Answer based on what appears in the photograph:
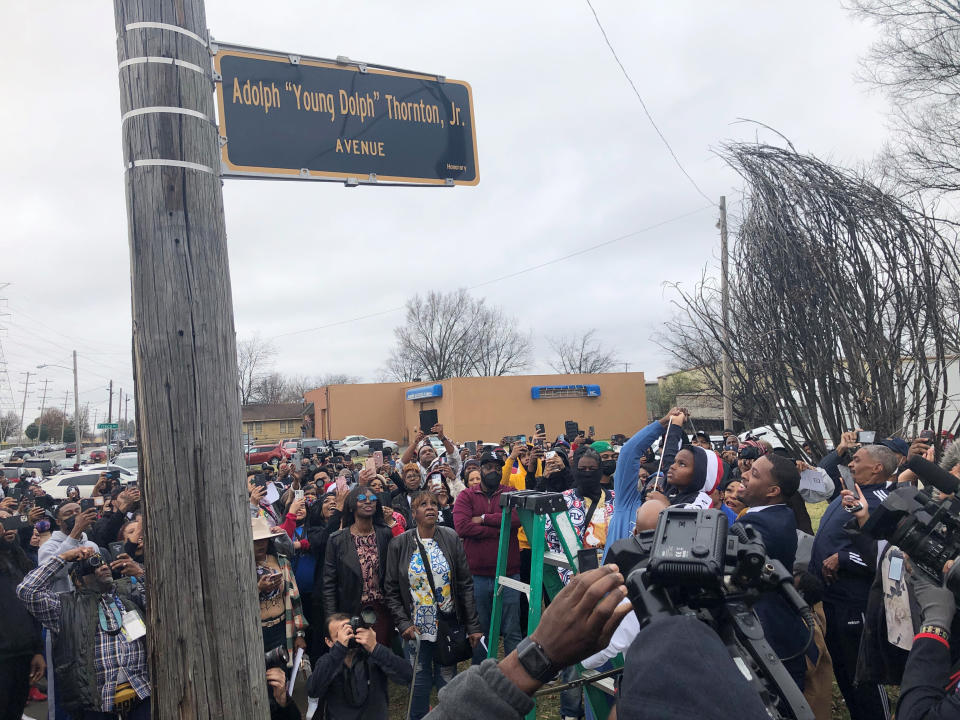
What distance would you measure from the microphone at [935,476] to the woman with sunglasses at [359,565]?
12.3 feet

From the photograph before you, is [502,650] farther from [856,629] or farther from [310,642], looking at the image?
[856,629]

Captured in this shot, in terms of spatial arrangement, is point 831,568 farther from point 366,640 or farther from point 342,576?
point 342,576

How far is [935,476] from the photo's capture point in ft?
9.95

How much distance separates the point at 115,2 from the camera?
2102mm

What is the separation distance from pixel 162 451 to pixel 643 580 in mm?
1318

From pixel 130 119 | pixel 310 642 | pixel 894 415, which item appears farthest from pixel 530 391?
pixel 130 119

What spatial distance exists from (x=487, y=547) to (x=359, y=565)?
1.55 metres

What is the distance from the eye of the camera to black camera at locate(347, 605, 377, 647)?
4379mm

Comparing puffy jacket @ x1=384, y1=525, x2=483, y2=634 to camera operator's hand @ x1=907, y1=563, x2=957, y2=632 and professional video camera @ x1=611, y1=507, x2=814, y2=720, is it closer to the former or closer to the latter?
camera operator's hand @ x1=907, y1=563, x2=957, y2=632

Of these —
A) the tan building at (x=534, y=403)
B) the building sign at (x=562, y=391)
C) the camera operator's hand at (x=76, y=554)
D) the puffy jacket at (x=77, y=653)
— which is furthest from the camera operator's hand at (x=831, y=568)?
the building sign at (x=562, y=391)

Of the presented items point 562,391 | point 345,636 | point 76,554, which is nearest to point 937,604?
point 345,636

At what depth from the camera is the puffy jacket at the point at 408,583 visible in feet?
17.6

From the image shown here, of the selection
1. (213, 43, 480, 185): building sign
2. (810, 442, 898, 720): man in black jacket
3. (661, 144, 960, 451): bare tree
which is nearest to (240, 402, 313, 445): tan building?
(661, 144, 960, 451): bare tree

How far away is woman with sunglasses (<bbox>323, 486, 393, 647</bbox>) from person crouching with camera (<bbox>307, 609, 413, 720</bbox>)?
2.59 ft
